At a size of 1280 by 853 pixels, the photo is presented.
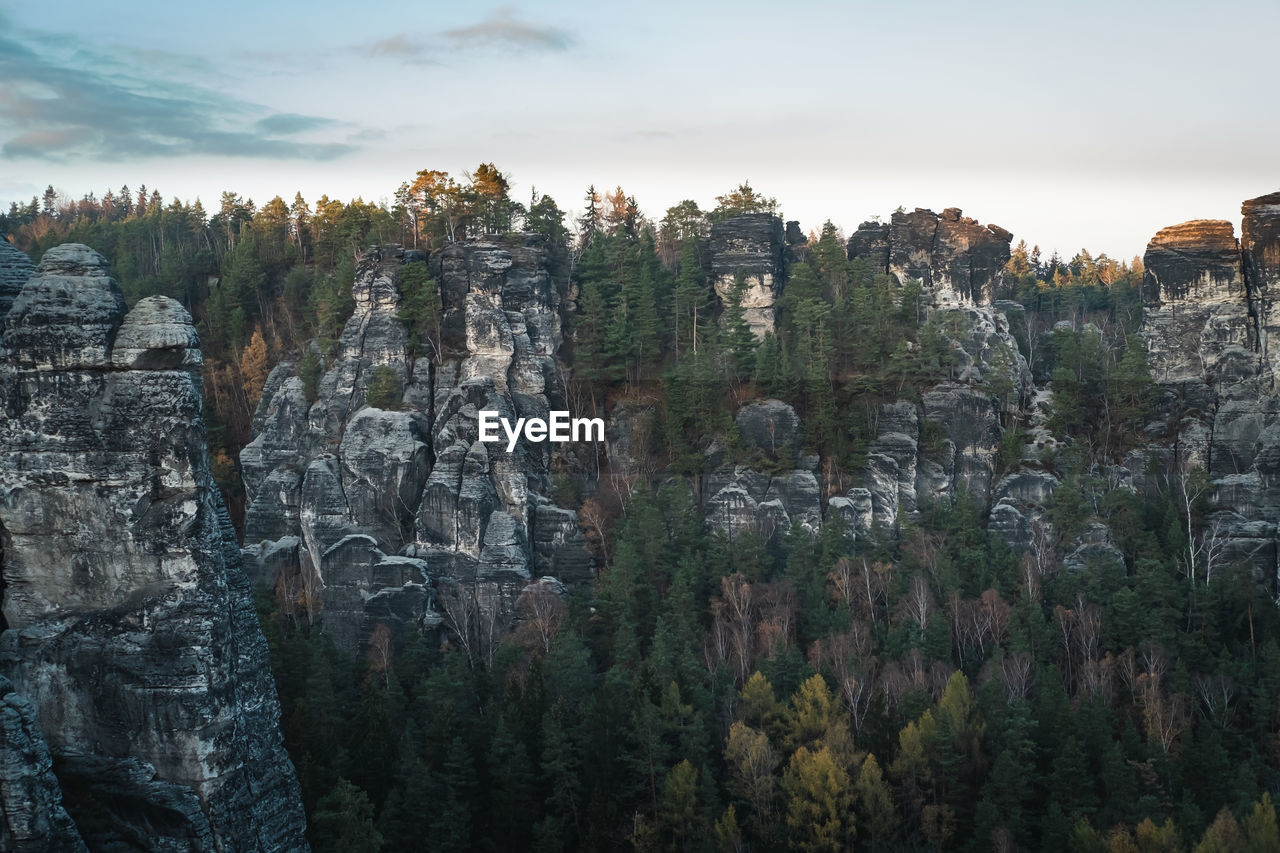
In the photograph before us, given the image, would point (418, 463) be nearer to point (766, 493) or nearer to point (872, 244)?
point (766, 493)

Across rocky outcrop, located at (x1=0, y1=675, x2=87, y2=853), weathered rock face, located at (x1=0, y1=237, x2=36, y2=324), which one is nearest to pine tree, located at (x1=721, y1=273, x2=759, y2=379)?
weathered rock face, located at (x1=0, y1=237, x2=36, y2=324)

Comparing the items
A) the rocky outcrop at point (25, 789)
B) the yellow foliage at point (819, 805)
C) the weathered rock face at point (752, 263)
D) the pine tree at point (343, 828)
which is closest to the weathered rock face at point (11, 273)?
the rocky outcrop at point (25, 789)

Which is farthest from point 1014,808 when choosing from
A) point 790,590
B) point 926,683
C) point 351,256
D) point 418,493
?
point 351,256

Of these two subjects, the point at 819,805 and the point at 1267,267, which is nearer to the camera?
the point at 819,805

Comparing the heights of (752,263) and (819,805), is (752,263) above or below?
above

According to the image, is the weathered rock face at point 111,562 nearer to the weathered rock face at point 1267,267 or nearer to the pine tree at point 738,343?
the pine tree at point 738,343

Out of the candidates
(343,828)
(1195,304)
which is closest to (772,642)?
(343,828)

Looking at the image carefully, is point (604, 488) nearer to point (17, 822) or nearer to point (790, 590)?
point (790, 590)
